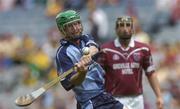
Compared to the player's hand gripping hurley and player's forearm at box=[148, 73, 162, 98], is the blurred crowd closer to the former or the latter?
player's forearm at box=[148, 73, 162, 98]

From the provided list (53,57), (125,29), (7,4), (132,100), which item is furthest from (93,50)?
(7,4)

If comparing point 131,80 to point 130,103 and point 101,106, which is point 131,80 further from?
point 101,106

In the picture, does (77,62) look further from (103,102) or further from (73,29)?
(103,102)

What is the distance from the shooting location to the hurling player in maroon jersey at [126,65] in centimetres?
1064

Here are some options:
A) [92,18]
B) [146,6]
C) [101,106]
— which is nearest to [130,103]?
[101,106]

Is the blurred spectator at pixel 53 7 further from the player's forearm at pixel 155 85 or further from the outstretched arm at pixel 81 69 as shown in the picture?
the outstretched arm at pixel 81 69

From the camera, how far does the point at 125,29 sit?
10.6 m

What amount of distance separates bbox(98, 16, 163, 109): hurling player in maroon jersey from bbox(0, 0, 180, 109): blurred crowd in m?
4.11

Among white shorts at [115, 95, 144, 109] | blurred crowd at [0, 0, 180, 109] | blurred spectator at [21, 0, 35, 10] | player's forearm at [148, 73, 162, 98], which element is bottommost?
blurred crowd at [0, 0, 180, 109]

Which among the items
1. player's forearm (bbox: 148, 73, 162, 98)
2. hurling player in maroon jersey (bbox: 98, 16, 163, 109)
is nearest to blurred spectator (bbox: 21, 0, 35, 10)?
hurling player in maroon jersey (bbox: 98, 16, 163, 109)

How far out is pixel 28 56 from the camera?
1825cm

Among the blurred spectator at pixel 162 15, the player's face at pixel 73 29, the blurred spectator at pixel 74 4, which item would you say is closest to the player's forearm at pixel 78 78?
the player's face at pixel 73 29

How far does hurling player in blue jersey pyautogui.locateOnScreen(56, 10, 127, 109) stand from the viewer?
28.7 feet

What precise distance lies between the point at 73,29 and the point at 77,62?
1.18ft
